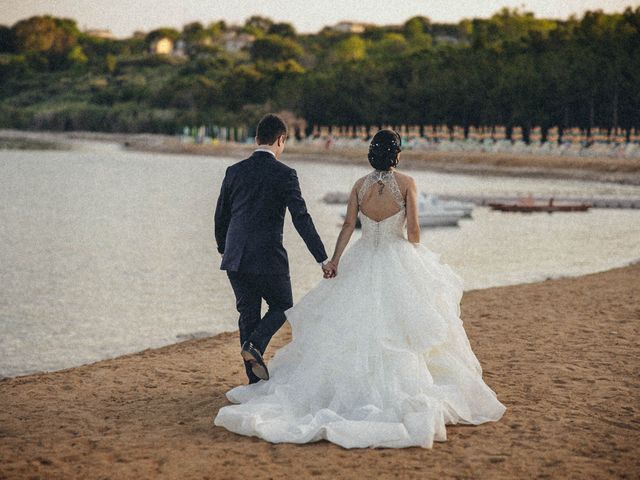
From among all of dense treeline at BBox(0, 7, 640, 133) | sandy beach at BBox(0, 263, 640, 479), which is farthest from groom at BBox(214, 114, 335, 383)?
dense treeline at BBox(0, 7, 640, 133)

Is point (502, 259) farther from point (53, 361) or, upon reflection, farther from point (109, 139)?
point (109, 139)

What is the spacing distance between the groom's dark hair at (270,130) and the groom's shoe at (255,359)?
4.86 ft

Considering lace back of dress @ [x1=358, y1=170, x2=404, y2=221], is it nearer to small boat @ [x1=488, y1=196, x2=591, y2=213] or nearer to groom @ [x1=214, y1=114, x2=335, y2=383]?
groom @ [x1=214, y1=114, x2=335, y2=383]

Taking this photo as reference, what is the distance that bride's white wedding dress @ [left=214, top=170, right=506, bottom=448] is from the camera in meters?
6.17

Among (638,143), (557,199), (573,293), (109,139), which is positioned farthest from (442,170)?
(109,139)

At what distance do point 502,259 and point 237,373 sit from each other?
14435 mm

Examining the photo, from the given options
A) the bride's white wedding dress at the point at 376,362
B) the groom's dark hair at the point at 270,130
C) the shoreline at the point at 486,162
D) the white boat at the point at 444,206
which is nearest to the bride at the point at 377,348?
the bride's white wedding dress at the point at 376,362

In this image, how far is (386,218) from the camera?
6.72 metres

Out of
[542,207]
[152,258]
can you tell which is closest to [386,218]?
[152,258]

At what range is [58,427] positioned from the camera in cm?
686

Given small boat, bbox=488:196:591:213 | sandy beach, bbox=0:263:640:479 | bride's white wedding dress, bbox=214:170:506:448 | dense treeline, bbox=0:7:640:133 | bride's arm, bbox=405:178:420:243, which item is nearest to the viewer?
sandy beach, bbox=0:263:640:479

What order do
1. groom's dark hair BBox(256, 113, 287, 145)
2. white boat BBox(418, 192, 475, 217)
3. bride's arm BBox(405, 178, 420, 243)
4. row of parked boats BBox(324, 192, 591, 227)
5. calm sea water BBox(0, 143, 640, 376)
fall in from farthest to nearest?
white boat BBox(418, 192, 475, 217) → row of parked boats BBox(324, 192, 591, 227) → calm sea water BBox(0, 143, 640, 376) → groom's dark hair BBox(256, 113, 287, 145) → bride's arm BBox(405, 178, 420, 243)

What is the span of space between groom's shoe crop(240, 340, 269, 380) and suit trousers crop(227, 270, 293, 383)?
0.14ft

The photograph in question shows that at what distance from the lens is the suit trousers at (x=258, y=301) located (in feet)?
22.4
